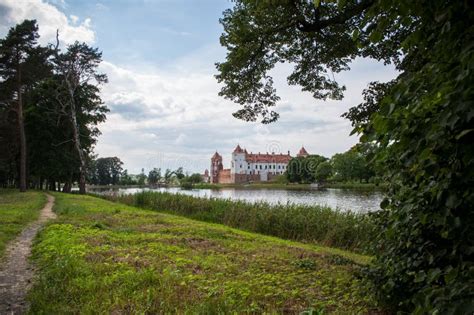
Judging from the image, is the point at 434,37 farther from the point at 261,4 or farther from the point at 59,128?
the point at 59,128

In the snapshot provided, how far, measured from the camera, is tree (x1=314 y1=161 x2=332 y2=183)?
99.7 metres

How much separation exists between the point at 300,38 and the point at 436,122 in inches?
348

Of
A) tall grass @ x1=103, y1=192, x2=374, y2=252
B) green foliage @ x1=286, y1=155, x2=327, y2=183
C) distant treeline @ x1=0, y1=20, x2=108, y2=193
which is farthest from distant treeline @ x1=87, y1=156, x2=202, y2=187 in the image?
tall grass @ x1=103, y1=192, x2=374, y2=252

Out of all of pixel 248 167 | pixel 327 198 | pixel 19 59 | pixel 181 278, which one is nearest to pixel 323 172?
pixel 248 167

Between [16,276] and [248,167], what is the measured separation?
13521cm

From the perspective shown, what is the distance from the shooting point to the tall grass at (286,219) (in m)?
13.8

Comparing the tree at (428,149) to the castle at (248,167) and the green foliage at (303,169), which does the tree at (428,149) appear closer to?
the green foliage at (303,169)

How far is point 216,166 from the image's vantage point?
145750 mm

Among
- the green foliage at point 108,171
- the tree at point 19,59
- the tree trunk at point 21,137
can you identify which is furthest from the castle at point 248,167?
the tree at point 19,59

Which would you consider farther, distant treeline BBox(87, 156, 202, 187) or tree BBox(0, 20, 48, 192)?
distant treeline BBox(87, 156, 202, 187)

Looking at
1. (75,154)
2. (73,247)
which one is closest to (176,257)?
(73,247)

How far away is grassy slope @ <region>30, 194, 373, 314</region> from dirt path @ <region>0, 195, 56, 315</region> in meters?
0.24

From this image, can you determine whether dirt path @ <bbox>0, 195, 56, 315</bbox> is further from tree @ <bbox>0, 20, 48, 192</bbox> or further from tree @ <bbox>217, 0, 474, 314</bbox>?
tree @ <bbox>0, 20, 48, 192</bbox>

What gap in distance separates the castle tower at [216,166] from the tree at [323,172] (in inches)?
1946
